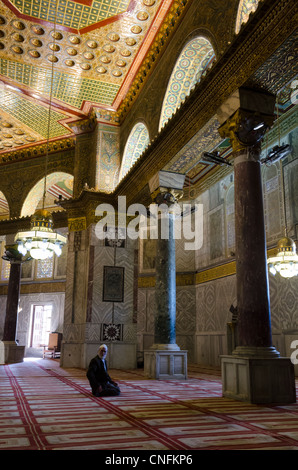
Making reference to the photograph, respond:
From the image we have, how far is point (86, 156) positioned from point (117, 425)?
355 inches

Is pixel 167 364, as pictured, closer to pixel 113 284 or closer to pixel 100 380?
pixel 100 380

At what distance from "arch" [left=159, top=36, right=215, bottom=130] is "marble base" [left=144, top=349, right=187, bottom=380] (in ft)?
14.3

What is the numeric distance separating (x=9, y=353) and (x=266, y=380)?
9.36 metres

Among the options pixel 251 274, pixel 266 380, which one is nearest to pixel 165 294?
pixel 251 274

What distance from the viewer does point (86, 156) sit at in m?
11.5

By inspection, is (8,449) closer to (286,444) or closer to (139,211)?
(286,444)

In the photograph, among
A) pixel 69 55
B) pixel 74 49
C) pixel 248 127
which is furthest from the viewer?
pixel 69 55

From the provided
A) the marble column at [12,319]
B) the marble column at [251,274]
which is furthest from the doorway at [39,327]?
the marble column at [251,274]

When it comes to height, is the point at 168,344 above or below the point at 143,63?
below

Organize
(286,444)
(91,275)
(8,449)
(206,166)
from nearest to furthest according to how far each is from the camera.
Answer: (8,449)
(286,444)
(91,275)
(206,166)

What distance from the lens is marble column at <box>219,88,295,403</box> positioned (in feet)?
14.9

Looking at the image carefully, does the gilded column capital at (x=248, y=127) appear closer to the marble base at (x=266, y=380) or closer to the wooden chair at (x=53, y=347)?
the marble base at (x=266, y=380)

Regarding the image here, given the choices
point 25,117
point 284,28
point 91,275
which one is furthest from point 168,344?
point 25,117

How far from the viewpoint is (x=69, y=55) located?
902 cm
